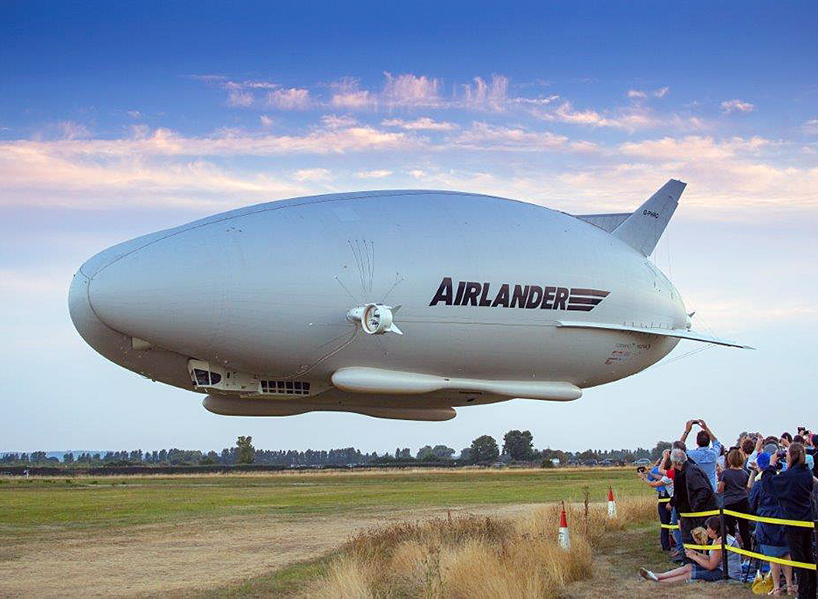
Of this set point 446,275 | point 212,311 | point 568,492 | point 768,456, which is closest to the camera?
point 768,456

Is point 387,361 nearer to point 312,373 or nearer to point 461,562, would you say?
point 312,373

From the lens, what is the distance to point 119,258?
21359 millimetres

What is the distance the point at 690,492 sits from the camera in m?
17.5

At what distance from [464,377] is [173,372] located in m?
6.77

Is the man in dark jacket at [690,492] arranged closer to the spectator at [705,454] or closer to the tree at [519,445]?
the spectator at [705,454]

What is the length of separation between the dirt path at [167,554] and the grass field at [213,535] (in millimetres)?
34

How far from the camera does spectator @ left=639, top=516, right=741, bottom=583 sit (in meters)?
17.2

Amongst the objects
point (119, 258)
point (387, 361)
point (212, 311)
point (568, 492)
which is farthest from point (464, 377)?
point (568, 492)

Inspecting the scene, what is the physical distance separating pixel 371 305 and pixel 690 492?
24.5 ft

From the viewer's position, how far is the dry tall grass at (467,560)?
1731cm

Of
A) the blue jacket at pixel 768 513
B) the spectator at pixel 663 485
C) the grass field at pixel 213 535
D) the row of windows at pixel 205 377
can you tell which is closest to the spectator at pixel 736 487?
the grass field at pixel 213 535

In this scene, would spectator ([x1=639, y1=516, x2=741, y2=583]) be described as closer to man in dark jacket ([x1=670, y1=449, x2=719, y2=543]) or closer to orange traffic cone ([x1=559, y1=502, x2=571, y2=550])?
man in dark jacket ([x1=670, y1=449, x2=719, y2=543])

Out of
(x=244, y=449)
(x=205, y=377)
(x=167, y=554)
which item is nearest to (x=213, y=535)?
(x=167, y=554)

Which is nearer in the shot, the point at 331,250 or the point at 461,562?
the point at 461,562
